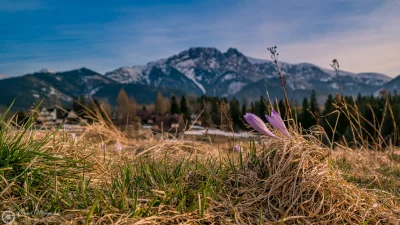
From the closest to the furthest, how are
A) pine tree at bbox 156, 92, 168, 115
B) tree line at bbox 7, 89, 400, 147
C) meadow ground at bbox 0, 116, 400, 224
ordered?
meadow ground at bbox 0, 116, 400, 224 → tree line at bbox 7, 89, 400, 147 → pine tree at bbox 156, 92, 168, 115

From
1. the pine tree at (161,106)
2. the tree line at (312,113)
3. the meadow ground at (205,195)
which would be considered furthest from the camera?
the pine tree at (161,106)

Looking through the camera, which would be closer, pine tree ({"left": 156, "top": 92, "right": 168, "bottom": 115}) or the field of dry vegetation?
the field of dry vegetation

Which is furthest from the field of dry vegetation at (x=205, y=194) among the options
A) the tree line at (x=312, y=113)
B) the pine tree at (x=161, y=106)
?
the pine tree at (x=161, y=106)

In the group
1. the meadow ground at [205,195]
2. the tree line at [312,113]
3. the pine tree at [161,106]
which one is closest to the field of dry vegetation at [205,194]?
the meadow ground at [205,195]

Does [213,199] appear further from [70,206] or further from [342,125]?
[342,125]

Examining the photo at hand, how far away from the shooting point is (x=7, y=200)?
6.03 ft

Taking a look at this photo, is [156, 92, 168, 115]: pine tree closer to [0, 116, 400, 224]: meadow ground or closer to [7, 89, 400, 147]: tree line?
[7, 89, 400, 147]: tree line

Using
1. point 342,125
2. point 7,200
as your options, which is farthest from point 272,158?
point 342,125

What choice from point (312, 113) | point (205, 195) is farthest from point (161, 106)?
point (205, 195)

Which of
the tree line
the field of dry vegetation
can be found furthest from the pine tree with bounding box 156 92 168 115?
the field of dry vegetation

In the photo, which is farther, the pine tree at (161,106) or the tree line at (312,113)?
the pine tree at (161,106)

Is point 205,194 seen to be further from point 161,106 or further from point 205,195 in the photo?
point 161,106

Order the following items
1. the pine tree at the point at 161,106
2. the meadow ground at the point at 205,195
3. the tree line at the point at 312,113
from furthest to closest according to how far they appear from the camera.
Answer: the pine tree at the point at 161,106 < the tree line at the point at 312,113 < the meadow ground at the point at 205,195

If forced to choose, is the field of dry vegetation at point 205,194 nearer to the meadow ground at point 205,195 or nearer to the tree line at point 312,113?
the meadow ground at point 205,195
